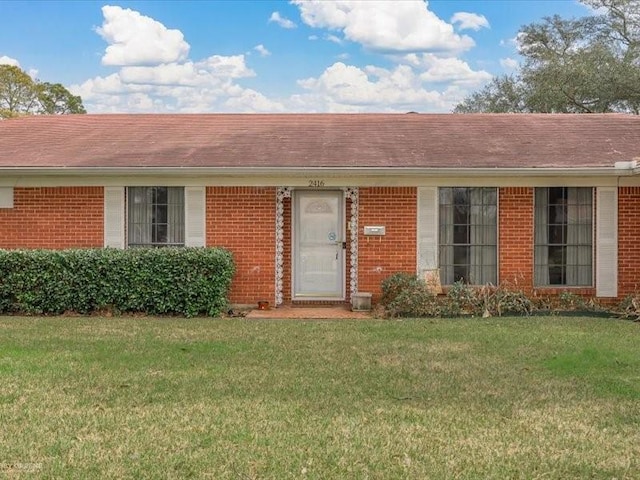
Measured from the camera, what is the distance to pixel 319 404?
5516 mm

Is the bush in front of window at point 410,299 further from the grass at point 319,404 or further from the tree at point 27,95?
the tree at point 27,95

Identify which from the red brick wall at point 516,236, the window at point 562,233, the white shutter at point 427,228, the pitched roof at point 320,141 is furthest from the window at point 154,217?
the window at point 562,233

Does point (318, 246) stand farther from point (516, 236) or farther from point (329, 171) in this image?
point (516, 236)

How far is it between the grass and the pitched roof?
3530 mm

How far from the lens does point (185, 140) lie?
42.4ft

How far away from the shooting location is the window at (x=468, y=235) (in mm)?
11484

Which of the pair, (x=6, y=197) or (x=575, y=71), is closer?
(x=6, y=197)

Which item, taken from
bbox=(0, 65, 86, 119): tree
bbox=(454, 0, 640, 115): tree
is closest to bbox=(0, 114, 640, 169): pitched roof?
bbox=(454, 0, 640, 115): tree

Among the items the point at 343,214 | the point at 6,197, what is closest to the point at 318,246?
the point at 343,214

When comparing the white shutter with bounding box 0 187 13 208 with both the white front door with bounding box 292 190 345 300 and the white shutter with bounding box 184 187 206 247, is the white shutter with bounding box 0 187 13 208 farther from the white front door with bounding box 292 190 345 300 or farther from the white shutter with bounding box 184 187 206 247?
the white front door with bounding box 292 190 345 300

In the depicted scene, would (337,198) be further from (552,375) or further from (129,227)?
(552,375)

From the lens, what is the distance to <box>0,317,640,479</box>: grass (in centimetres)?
426

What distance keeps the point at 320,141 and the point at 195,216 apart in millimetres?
2928

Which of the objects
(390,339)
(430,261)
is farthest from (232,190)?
(390,339)
